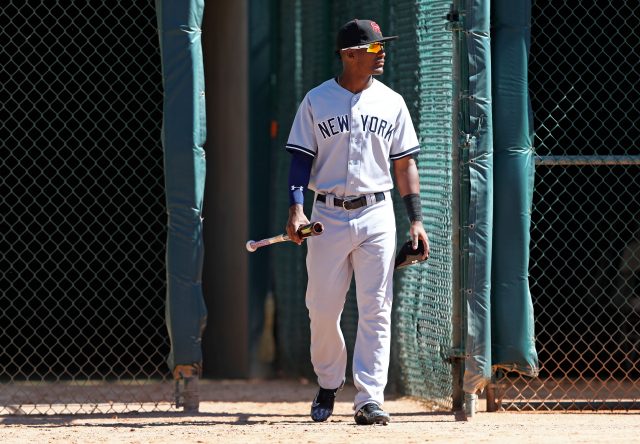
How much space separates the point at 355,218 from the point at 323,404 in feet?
3.44

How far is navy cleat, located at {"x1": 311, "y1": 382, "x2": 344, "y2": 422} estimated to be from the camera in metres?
6.38

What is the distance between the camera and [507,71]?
22.1ft

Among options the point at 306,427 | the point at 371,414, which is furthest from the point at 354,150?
the point at 306,427

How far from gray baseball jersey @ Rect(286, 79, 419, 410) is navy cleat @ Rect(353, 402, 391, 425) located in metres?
0.03

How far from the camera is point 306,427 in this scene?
622 centimetres

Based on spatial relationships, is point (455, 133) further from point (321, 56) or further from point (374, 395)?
point (321, 56)

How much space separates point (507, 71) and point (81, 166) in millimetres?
4040

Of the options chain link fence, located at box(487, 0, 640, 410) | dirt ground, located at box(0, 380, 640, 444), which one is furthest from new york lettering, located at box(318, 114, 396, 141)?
chain link fence, located at box(487, 0, 640, 410)

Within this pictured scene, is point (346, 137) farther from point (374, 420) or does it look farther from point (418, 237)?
point (374, 420)

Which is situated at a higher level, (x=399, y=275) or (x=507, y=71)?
(x=507, y=71)

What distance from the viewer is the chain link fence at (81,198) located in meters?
9.23

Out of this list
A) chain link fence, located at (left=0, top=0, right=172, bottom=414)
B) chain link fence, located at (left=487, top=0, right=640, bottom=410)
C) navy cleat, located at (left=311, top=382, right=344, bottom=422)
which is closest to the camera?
navy cleat, located at (left=311, top=382, right=344, bottom=422)

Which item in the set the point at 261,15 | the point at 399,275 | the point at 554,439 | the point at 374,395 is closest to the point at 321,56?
the point at 261,15

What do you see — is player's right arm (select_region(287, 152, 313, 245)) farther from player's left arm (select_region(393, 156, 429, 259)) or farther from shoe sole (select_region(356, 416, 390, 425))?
shoe sole (select_region(356, 416, 390, 425))
